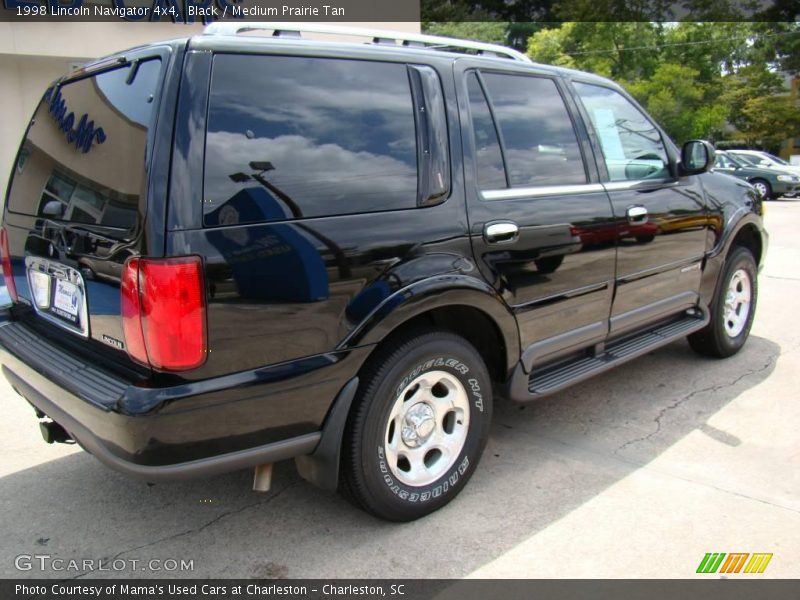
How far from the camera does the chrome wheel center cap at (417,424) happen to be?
2.86m

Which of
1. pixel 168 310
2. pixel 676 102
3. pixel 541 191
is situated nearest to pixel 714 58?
pixel 676 102

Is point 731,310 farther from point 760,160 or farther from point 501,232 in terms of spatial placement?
point 760,160

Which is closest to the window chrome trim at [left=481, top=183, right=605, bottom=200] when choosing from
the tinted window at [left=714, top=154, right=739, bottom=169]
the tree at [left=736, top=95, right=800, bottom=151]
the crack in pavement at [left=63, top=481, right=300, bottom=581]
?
the crack in pavement at [left=63, top=481, right=300, bottom=581]

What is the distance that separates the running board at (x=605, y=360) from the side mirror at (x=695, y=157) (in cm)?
99

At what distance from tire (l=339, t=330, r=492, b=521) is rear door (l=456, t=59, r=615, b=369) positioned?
0.41m

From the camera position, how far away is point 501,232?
303 cm

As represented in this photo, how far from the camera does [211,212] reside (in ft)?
7.30

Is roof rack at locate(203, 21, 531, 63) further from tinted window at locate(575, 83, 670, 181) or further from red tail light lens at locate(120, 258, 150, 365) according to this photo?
red tail light lens at locate(120, 258, 150, 365)

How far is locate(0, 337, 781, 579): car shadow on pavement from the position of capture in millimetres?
2707

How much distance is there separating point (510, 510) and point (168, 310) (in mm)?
1774

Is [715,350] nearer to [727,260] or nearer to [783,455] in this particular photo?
[727,260]

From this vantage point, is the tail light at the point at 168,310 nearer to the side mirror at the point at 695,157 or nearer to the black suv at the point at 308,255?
the black suv at the point at 308,255

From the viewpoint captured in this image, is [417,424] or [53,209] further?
[417,424]

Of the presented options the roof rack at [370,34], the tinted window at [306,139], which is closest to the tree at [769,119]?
the roof rack at [370,34]
